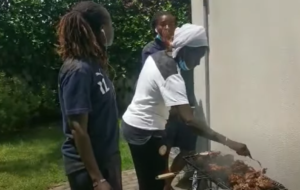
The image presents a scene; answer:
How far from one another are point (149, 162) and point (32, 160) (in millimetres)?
4484

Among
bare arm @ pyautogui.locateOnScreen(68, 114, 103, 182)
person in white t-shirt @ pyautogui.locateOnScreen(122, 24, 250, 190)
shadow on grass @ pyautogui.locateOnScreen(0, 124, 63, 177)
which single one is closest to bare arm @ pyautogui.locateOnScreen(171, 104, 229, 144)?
person in white t-shirt @ pyautogui.locateOnScreen(122, 24, 250, 190)

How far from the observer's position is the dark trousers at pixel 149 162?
4082mm

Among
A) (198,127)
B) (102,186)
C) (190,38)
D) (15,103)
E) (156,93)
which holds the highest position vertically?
(190,38)

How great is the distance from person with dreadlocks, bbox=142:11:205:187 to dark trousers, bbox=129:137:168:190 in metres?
0.11

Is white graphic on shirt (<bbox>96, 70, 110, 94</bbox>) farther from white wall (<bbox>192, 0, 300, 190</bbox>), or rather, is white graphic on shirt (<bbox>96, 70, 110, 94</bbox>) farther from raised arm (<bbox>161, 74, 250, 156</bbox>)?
white wall (<bbox>192, 0, 300, 190</bbox>)

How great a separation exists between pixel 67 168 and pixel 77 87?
0.51m

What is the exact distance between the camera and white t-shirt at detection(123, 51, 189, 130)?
368 cm

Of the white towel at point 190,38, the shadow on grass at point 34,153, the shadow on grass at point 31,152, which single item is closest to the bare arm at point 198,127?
the white towel at point 190,38

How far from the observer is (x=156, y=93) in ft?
13.0

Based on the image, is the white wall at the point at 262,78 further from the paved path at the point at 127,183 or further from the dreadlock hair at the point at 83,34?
the paved path at the point at 127,183

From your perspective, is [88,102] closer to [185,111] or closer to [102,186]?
[102,186]

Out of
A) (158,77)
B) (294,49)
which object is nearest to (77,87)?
(158,77)

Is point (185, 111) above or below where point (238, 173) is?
above

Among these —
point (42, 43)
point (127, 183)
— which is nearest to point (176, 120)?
point (127, 183)
